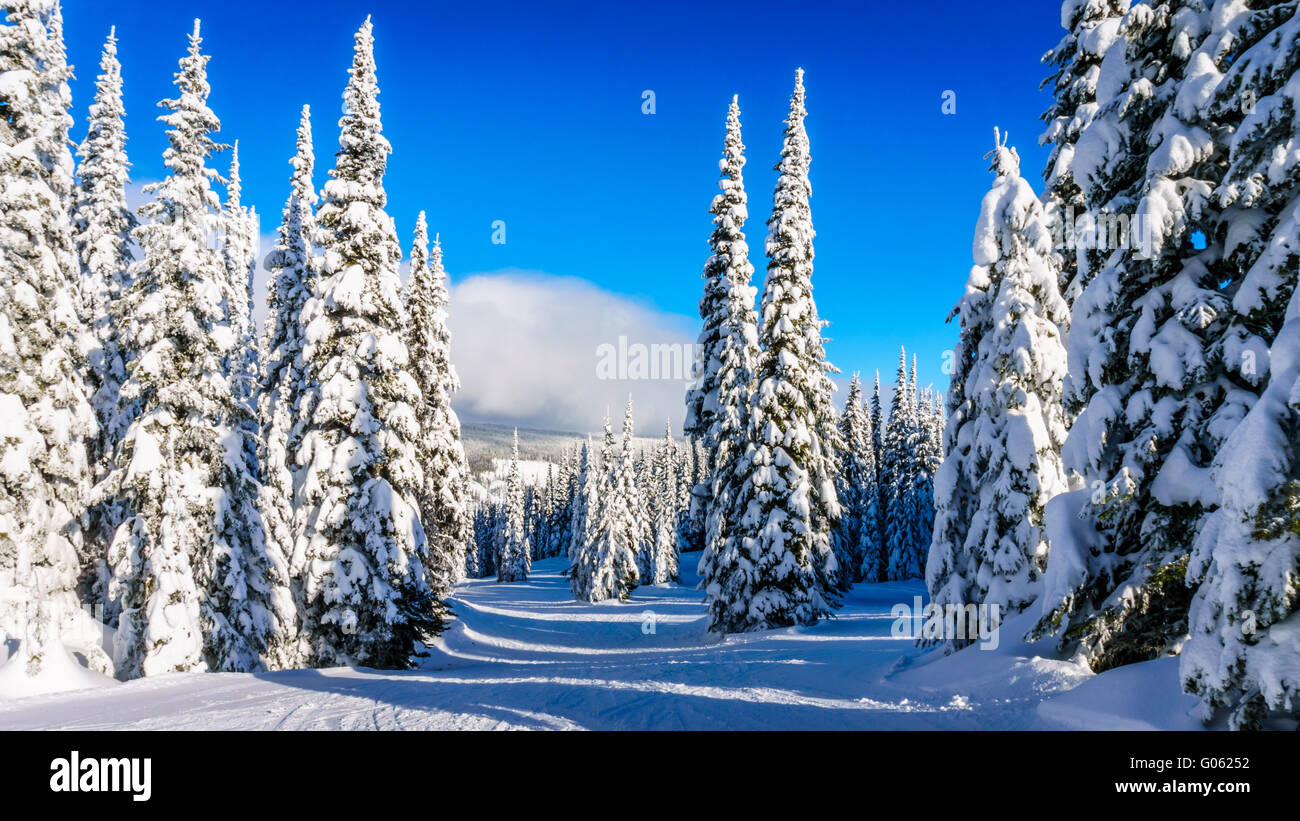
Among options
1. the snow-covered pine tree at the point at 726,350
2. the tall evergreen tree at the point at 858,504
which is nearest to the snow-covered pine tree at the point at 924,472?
the tall evergreen tree at the point at 858,504

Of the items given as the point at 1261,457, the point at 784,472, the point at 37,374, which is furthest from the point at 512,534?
the point at 1261,457

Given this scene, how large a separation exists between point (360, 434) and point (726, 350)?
14.7m

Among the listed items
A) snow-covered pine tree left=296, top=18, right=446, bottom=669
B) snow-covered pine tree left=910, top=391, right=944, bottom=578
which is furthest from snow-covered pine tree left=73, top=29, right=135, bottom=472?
snow-covered pine tree left=910, top=391, right=944, bottom=578

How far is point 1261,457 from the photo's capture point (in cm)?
556

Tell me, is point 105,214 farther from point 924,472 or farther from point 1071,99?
point 924,472

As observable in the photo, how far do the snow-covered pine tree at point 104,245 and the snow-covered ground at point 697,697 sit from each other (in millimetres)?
11434

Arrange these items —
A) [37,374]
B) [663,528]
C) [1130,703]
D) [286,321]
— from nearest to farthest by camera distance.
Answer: [1130,703], [37,374], [286,321], [663,528]

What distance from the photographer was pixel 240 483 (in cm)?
1686

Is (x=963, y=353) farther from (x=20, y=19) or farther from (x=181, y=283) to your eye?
(x=20, y=19)

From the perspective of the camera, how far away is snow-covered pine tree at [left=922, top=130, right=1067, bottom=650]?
14039 millimetres

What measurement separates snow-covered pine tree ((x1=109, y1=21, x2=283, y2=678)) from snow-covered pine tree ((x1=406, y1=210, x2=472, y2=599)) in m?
10.1

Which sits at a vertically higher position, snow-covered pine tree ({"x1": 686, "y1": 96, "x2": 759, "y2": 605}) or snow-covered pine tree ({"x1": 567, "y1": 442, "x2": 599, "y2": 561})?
snow-covered pine tree ({"x1": 686, "y1": 96, "x2": 759, "y2": 605})
